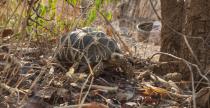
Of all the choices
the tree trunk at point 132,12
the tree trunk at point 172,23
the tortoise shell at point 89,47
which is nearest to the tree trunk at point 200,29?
the tree trunk at point 172,23

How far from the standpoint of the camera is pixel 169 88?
1.76m

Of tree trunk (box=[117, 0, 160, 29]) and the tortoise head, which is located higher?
tree trunk (box=[117, 0, 160, 29])

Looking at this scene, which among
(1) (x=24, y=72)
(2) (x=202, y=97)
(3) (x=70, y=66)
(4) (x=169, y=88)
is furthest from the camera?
(3) (x=70, y=66)

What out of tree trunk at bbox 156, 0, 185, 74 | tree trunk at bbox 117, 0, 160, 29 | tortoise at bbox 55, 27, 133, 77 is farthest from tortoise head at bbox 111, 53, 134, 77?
tree trunk at bbox 117, 0, 160, 29

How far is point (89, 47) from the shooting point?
199 centimetres

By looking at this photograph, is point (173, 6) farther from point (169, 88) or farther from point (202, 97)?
point (202, 97)

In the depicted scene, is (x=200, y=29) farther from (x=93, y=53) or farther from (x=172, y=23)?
(x=93, y=53)

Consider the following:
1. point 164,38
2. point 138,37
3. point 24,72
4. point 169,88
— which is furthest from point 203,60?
point 138,37

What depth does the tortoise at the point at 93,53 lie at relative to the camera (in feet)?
6.30

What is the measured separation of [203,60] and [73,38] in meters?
0.62

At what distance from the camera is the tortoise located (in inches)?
75.6

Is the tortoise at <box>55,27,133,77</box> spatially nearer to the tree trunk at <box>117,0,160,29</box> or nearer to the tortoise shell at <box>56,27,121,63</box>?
the tortoise shell at <box>56,27,121,63</box>

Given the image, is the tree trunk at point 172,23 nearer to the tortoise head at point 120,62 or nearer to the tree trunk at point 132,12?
the tortoise head at point 120,62

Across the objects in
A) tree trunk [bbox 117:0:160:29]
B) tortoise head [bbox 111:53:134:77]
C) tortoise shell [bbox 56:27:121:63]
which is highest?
tree trunk [bbox 117:0:160:29]
